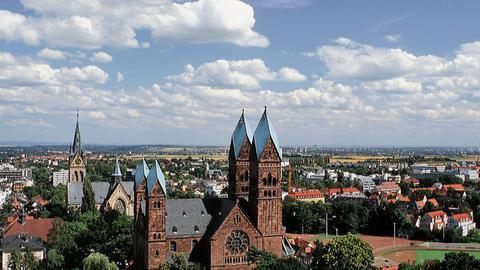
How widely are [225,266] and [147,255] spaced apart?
8.95 m

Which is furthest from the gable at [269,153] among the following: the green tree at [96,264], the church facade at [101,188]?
the church facade at [101,188]

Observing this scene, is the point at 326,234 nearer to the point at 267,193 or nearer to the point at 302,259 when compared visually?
the point at 302,259

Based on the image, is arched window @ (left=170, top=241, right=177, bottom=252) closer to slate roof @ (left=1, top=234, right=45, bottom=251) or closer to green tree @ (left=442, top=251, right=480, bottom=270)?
slate roof @ (left=1, top=234, right=45, bottom=251)

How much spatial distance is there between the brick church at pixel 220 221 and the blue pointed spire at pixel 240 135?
2164 millimetres

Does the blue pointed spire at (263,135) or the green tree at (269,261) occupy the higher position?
the blue pointed spire at (263,135)

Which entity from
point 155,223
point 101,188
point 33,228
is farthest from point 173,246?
point 101,188

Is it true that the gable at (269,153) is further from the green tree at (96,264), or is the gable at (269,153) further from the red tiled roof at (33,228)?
the red tiled roof at (33,228)

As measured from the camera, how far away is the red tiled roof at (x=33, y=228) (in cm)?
8775

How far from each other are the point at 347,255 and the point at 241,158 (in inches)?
706

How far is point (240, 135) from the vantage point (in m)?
70.2

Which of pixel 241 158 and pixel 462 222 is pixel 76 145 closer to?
pixel 241 158

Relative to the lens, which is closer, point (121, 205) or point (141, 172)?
point (141, 172)

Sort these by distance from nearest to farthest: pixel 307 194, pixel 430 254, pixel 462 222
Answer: pixel 430 254, pixel 462 222, pixel 307 194

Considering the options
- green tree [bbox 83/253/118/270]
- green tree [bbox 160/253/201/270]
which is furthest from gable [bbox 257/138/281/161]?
green tree [bbox 83/253/118/270]
